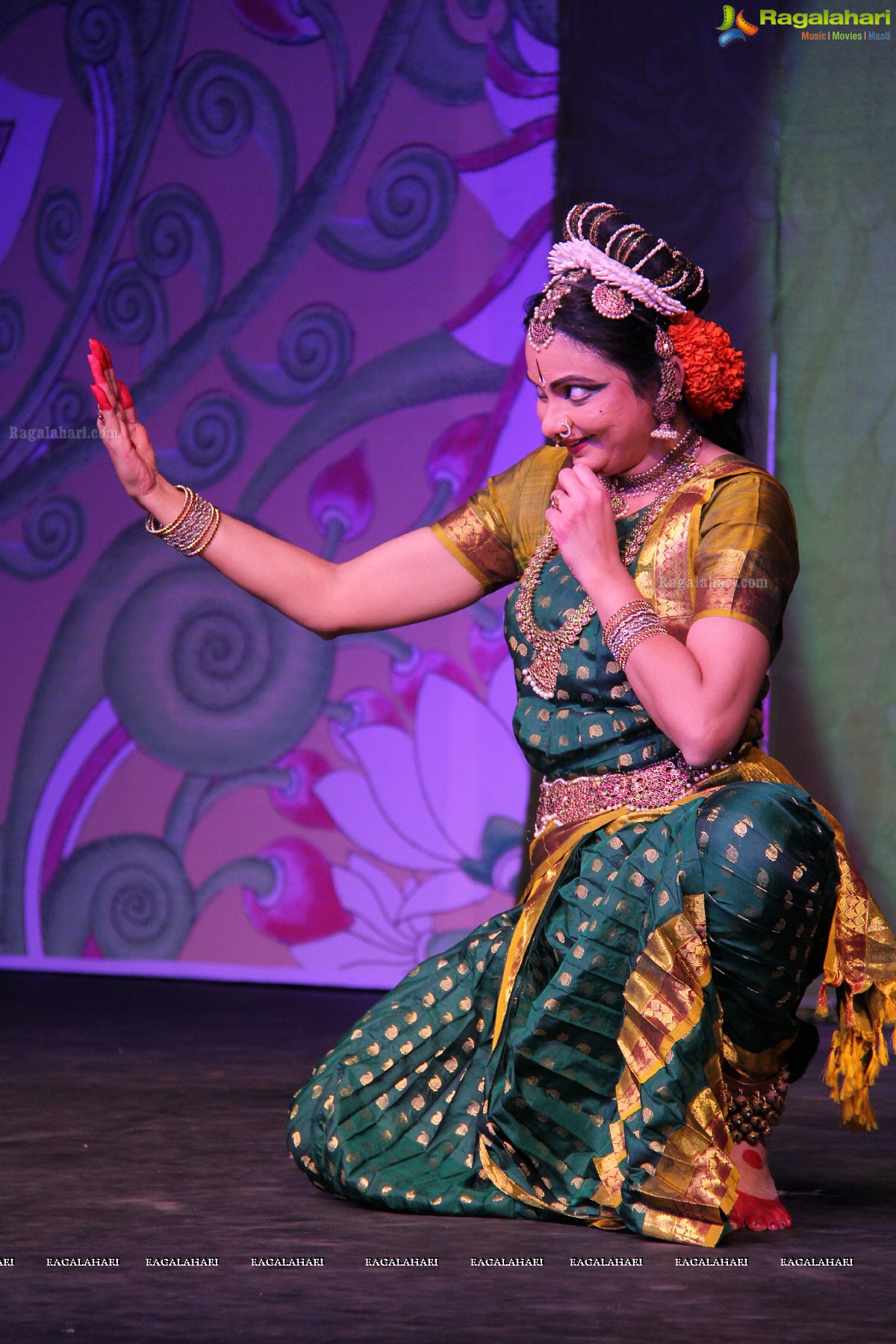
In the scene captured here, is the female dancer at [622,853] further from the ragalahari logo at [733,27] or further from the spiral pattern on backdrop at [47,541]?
the spiral pattern on backdrop at [47,541]

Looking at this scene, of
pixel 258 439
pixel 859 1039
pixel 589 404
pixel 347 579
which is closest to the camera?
pixel 859 1039

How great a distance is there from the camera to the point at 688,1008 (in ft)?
6.21

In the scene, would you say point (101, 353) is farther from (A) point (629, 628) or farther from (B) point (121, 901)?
(B) point (121, 901)

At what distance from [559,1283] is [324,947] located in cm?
264

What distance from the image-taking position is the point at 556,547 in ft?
7.55

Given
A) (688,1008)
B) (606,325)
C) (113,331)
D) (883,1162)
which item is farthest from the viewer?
(113,331)

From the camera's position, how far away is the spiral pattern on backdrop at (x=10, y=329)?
15.0 feet

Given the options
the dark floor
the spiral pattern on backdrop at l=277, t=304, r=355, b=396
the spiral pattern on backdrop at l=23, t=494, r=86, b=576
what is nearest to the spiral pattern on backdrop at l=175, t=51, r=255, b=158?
the spiral pattern on backdrop at l=277, t=304, r=355, b=396

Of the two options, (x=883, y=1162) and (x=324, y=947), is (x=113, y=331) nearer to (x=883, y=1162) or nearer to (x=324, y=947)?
(x=324, y=947)

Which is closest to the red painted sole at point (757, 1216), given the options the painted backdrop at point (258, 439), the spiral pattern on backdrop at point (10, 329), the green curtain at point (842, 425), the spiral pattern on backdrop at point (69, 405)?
the green curtain at point (842, 425)

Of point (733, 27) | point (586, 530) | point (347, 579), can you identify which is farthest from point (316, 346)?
→ point (586, 530)

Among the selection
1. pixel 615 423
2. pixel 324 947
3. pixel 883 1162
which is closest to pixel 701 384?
pixel 615 423

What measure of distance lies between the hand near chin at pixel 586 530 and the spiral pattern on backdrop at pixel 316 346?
2.23 m

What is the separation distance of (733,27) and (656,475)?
208 centimetres
